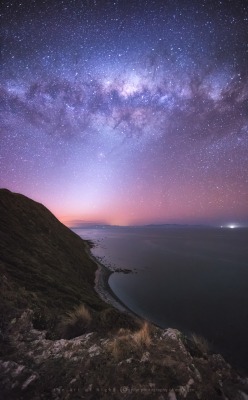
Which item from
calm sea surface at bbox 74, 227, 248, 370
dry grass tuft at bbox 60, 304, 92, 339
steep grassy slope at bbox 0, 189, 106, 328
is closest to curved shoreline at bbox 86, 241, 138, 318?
calm sea surface at bbox 74, 227, 248, 370

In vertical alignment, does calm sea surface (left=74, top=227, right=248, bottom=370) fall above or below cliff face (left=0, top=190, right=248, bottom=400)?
below

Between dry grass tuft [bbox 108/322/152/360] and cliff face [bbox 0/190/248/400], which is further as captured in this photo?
dry grass tuft [bbox 108/322/152/360]

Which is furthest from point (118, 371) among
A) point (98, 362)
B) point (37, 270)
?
point (37, 270)

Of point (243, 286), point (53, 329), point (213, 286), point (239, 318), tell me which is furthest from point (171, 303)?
point (53, 329)

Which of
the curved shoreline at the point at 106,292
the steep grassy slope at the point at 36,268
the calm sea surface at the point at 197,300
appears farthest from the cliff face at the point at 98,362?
the curved shoreline at the point at 106,292

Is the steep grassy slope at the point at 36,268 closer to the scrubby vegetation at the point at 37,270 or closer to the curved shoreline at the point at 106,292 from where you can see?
the scrubby vegetation at the point at 37,270

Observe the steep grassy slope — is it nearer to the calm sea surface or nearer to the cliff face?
the cliff face

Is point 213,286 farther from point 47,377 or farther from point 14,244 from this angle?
point 47,377

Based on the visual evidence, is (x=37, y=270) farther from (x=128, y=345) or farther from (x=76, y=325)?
(x=128, y=345)

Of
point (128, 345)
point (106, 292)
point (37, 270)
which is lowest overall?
point (106, 292)
